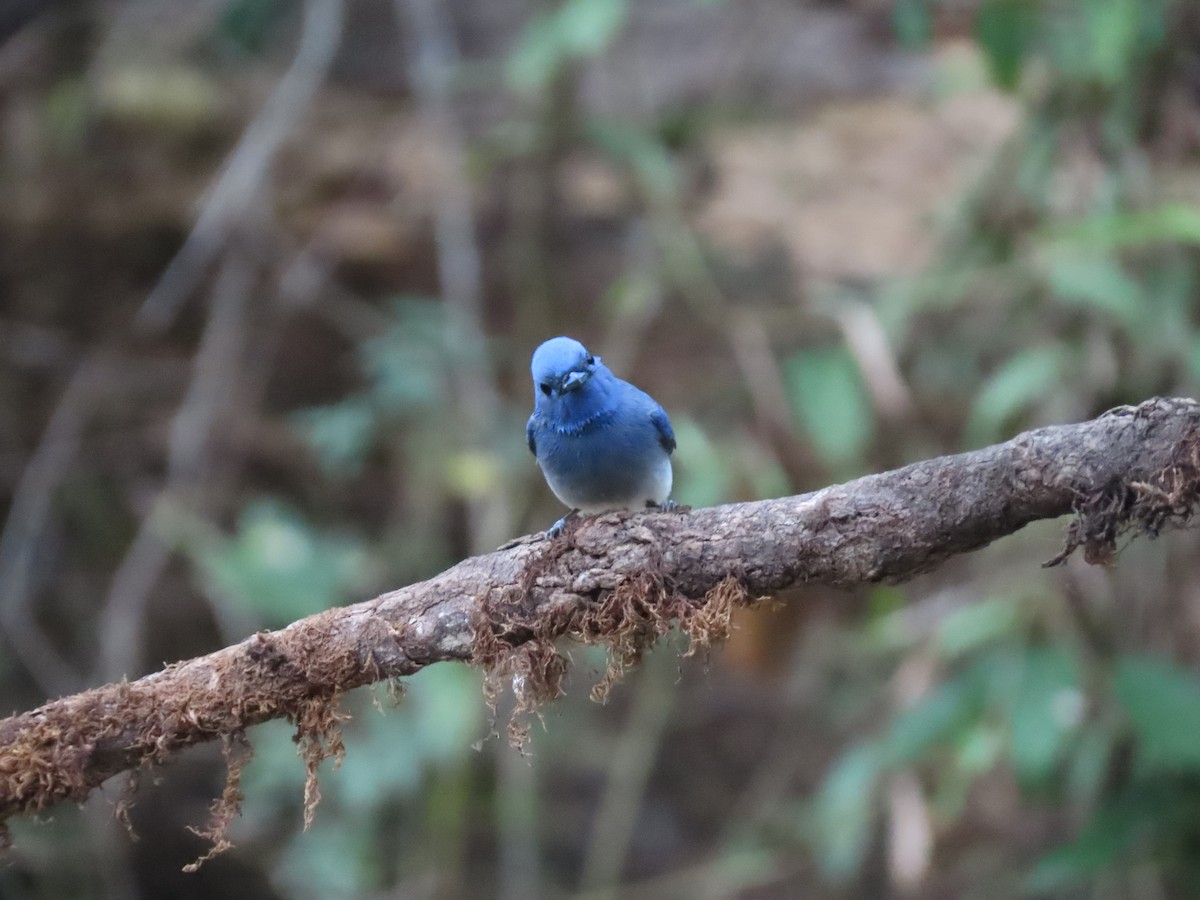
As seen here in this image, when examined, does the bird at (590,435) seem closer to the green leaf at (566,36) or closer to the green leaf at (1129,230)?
the green leaf at (566,36)

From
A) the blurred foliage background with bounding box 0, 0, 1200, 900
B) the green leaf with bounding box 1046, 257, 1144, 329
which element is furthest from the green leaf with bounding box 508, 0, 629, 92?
the green leaf with bounding box 1046, 257, 1144, 329

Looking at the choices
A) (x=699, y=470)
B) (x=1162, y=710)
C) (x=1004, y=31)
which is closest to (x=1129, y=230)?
(x=1004, y=31)

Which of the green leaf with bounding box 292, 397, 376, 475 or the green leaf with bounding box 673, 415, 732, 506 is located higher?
the green leaf with bounding box 292, 397, 376, 475

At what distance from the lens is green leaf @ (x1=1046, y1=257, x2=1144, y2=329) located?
4270 millimetres

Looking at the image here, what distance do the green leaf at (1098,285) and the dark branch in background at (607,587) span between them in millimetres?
2265

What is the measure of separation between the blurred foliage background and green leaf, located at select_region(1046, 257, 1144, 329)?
20 millimetres

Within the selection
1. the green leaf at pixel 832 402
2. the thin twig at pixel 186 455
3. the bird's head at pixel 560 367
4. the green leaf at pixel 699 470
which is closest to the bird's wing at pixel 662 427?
the bird's head at pixel 560 367

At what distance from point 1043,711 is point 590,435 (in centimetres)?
178

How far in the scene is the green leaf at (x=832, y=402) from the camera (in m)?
4.60

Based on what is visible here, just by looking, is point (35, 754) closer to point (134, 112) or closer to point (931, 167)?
point (134, 112)

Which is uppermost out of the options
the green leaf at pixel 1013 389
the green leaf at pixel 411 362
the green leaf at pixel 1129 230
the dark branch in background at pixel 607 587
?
the green leaf at pixel 411 362

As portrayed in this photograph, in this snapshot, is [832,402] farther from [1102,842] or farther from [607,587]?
[607,587]

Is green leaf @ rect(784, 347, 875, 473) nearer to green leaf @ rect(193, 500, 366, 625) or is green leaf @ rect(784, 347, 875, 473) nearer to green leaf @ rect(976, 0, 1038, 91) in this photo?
green leaf @ rect(976, 0, 1038, 91)

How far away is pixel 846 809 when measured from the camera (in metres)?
4.63
